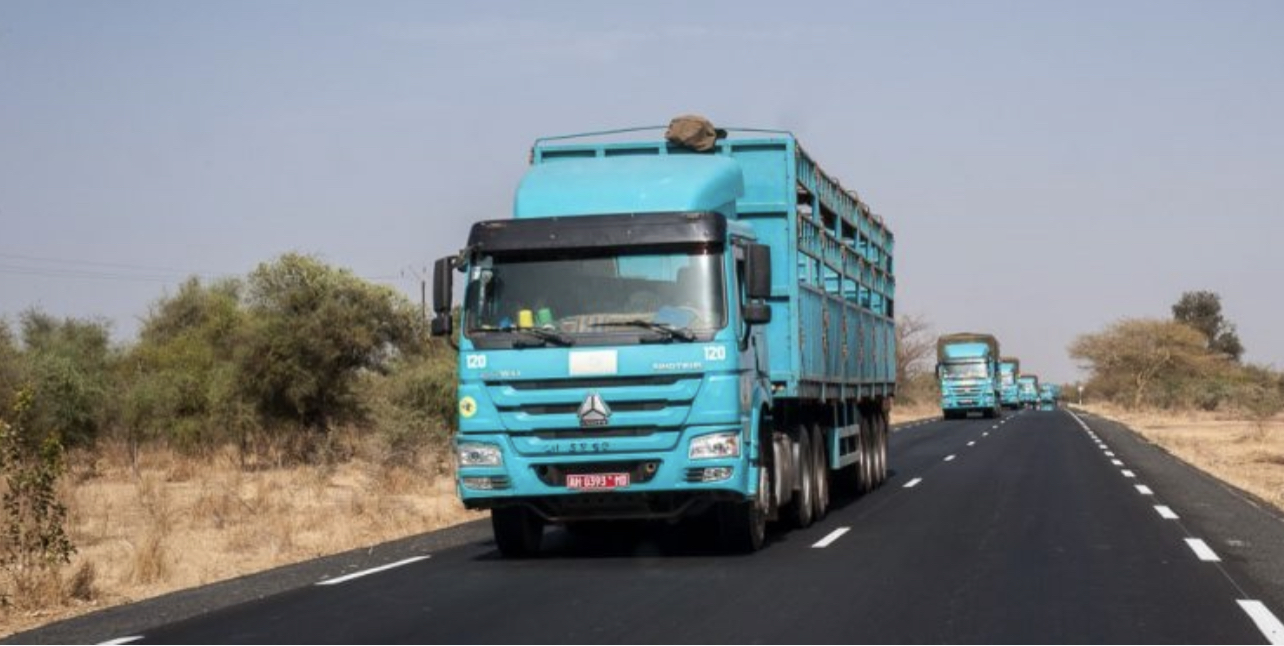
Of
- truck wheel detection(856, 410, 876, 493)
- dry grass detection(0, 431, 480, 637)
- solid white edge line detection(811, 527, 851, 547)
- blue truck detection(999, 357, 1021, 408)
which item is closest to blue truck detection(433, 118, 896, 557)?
solid white edge line detection(811, 527, 851, 547)

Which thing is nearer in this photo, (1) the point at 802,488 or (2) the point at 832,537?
(2) the point at 832,537

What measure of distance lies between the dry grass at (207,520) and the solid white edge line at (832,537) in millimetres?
5014

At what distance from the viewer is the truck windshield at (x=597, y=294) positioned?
43.6 ft

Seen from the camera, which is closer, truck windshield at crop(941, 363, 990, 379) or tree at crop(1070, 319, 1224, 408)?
truck windshield at crop(941, 363, 990, 379)

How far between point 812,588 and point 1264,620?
309cm

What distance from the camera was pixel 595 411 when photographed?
13.1 m

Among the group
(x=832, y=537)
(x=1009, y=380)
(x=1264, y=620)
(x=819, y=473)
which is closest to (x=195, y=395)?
(x=819, y=473)

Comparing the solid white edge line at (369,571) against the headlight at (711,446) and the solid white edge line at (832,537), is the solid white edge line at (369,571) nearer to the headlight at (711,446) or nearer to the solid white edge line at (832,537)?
the headlight at (711,446)

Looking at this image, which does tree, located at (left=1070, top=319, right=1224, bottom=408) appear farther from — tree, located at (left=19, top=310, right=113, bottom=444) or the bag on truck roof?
the bag on truck roof

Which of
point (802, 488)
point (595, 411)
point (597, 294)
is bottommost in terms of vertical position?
point (802, 488)

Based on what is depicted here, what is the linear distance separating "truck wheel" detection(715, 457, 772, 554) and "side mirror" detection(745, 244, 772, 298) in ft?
5.78

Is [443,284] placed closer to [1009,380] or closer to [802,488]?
[802,488]

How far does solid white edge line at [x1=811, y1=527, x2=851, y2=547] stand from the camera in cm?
1466

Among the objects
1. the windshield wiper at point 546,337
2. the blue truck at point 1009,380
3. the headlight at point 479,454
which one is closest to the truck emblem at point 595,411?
the windshield wiper at point 546,337
